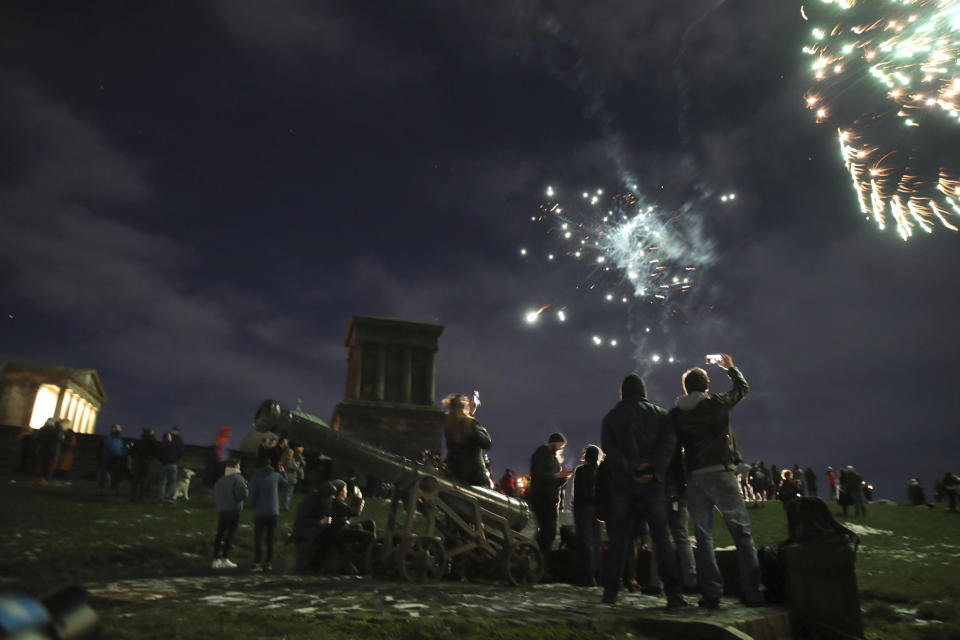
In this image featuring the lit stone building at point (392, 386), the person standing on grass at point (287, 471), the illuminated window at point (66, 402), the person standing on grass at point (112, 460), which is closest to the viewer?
the person standing on grass at point (287, 471)

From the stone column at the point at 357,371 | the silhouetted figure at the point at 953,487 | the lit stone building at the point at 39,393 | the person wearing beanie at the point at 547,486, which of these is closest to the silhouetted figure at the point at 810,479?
the silhouetted figure at the point at 953,487

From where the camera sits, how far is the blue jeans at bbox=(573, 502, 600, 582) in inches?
325

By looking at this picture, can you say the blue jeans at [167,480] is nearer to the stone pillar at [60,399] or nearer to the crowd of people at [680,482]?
the crowd of people at [680,482]

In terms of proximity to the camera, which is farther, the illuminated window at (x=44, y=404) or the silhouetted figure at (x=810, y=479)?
the illuminated window at (x=44, y=404)

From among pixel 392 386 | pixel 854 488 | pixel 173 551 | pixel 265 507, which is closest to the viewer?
pixel 265 507

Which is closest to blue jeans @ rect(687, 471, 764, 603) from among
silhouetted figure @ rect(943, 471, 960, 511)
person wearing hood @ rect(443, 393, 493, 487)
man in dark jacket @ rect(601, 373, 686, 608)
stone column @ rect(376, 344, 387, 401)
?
man in dark jacket @ rect(601, 373, 686, 608)

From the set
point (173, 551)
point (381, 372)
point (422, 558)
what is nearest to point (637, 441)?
point (422, 558)

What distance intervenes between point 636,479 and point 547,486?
370 centimetres

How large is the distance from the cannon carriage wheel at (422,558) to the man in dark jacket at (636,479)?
234 cm

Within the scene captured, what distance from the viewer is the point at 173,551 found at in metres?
10.2

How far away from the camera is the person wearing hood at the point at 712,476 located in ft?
17.8

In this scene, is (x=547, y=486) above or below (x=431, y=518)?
above

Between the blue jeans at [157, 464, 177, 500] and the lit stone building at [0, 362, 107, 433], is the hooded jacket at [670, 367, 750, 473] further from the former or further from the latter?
the lit stone building at [0, 362, 107, 433]

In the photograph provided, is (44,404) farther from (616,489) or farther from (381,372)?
(616,489)
